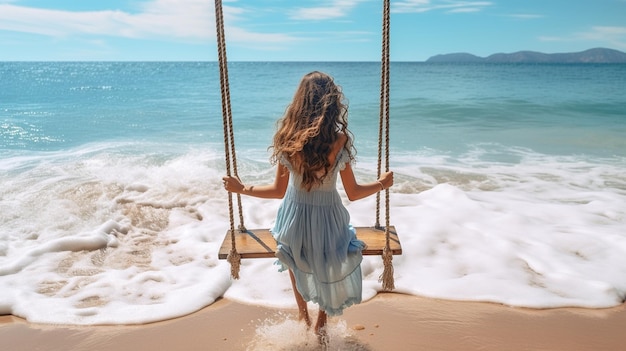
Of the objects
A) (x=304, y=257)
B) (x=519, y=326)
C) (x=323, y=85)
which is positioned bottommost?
(x=519, y=326)

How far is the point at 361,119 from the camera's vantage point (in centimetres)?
1204

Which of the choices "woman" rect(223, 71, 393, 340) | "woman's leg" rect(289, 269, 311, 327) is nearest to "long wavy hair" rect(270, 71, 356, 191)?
"woman" rect(223, 71, 393, 340)

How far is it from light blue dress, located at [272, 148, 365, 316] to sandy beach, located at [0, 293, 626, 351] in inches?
16.2

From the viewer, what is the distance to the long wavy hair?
6.10 ft

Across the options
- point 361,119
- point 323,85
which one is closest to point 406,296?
point 323,85

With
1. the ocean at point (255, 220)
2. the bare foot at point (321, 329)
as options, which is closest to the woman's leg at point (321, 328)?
the bare foot at point (321, 329)

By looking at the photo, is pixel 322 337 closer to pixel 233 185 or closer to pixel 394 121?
pixel 233 185

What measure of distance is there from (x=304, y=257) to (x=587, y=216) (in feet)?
11.2

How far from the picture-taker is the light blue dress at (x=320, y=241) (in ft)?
6.47

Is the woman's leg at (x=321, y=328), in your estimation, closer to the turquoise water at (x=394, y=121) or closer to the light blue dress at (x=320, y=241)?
the light blue dress at (x=320, y=241)

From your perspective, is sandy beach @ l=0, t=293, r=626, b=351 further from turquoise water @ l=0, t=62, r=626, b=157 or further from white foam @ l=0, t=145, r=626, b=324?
turquoise water @ l=0, t=62, r=626, b=157

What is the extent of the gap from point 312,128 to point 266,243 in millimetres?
599

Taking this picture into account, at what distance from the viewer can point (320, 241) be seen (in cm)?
198

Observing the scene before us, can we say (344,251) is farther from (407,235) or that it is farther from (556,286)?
(407,235)
